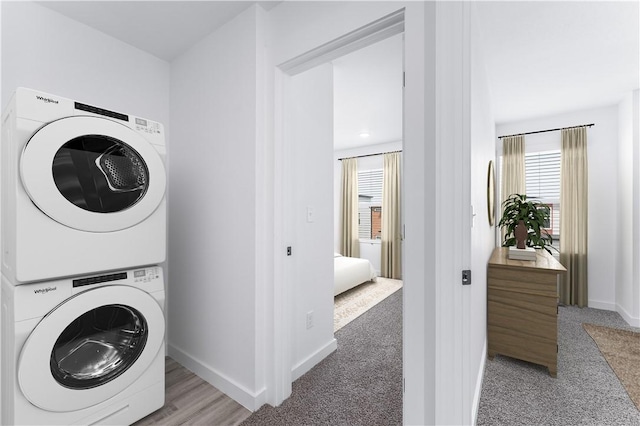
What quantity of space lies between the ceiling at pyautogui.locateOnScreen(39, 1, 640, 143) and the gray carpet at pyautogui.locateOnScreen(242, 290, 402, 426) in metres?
2.46

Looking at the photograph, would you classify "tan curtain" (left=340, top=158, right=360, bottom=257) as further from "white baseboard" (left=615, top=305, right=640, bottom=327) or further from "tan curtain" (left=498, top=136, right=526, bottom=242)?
"white baseboard" (left=615, top=305, right=640, bottom=327)

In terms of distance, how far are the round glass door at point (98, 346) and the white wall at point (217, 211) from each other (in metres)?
0.51

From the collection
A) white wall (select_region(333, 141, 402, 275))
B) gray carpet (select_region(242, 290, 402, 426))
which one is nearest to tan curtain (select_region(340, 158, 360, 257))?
white wall (select_region(333, 141, 402, 275))

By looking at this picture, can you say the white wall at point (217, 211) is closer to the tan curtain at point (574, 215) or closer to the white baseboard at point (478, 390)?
the white baseboard at point (478, 390)

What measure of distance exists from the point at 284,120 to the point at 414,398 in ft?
5.29

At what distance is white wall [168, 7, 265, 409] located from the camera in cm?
171

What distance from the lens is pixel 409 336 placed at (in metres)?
1.20

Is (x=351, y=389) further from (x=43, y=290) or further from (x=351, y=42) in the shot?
(x=351, y=42)

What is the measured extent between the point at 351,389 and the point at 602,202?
158 inches

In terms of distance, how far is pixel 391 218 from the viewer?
17.1 feet

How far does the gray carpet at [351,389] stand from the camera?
1.61 metres

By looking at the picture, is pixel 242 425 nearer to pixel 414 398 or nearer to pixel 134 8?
pixel 414 398

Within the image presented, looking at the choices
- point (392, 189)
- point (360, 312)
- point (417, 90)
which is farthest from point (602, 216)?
point (417, 90)

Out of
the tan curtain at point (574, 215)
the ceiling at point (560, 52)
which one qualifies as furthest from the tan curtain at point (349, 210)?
the tan curtain at point (574, 215)
